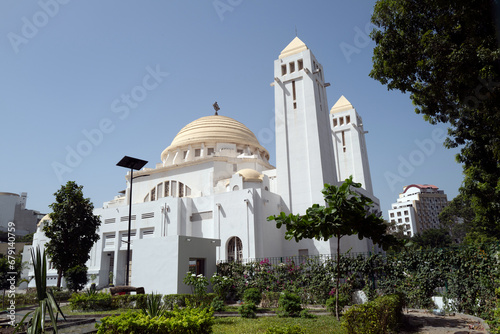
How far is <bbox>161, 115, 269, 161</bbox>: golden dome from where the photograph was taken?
35750 millimetres

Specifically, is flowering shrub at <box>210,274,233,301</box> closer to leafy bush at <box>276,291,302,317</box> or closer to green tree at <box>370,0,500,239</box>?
leafy bush at <box>276,291,302,317</box>

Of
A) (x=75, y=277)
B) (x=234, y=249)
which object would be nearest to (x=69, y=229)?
(x=75, y=277)

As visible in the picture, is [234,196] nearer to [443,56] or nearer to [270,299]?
[270,299]

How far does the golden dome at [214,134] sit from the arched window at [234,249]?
45.6 ft

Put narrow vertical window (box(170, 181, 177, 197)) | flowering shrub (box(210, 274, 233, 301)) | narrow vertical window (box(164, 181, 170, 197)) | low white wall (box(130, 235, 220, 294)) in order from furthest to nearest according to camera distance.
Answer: narrow vertical window (box(164, 181, 170, 197)) → narrow vertical window (box(170, 181, 177, 197)) → low white wall (box(130, 235, 220, 294)) → flowering shrub (box(210, 274, 233, 301))

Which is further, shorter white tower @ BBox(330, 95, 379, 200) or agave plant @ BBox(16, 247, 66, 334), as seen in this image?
shorter white tower @ BBox(330, 95, 379, 200)

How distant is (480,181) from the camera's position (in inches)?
606

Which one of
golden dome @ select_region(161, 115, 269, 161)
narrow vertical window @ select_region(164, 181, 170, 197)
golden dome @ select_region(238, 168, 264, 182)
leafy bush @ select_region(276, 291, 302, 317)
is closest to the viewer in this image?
leafy bush @ select_region(276, 291, 302, 317)

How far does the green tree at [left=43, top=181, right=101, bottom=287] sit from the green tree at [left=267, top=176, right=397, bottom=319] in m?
16.4

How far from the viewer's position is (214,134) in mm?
36031

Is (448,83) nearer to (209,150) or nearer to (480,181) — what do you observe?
(480,181)

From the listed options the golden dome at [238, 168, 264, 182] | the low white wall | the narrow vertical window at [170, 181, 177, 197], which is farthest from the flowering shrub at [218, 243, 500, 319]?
the narrow vertical window at [170, 181, 177, 197]

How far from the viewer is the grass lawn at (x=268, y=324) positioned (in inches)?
347

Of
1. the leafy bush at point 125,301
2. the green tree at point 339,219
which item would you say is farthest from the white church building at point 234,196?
the green tree at point 339,219
